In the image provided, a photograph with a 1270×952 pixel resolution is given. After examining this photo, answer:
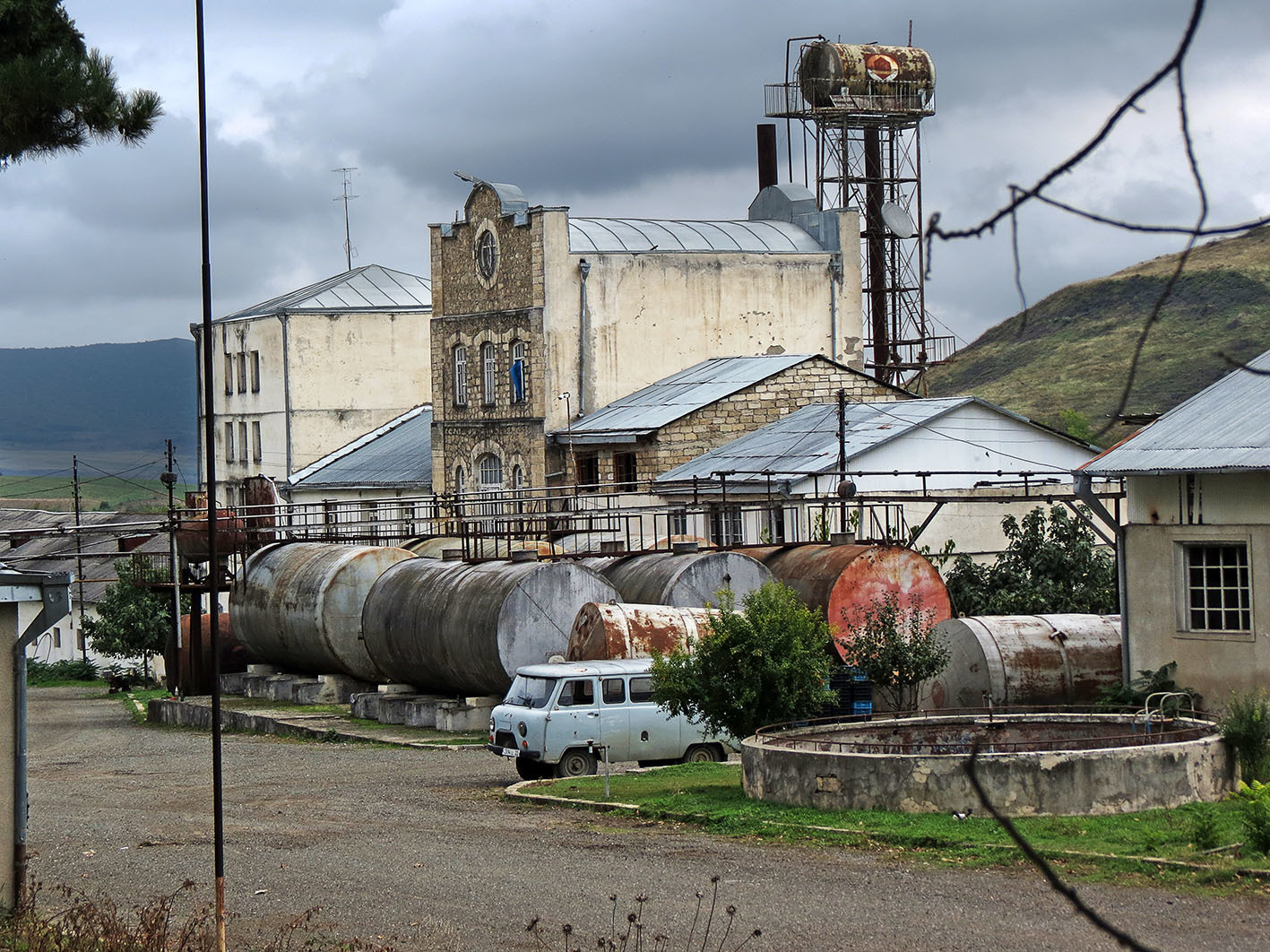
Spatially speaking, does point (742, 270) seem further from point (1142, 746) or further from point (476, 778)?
point (1142, 746)

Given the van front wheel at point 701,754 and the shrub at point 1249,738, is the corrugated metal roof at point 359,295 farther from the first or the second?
the shrub at point 1249,738

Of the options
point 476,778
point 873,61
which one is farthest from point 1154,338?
point 476,778

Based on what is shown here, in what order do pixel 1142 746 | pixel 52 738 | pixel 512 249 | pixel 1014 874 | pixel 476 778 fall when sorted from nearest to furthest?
pixel 1014 874, pixel 1142 746, pixel 476 778, pixel 52 738, pixel 512 249

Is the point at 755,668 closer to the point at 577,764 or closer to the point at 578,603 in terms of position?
the point at 577,764

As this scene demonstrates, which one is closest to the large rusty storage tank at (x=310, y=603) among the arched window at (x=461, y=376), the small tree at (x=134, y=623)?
the arched window at (x=461, y=376)

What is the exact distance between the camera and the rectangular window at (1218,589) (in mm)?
20016

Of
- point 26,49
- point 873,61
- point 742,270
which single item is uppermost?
point 873,61

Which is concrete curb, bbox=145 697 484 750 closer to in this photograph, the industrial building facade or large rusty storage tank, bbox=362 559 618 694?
large rusty storage tank, bbox=362 559 618 694

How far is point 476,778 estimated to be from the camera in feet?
72.2

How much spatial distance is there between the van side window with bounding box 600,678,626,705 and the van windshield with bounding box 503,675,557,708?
0.66m

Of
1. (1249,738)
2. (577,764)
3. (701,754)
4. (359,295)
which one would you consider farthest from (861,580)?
(359,295)

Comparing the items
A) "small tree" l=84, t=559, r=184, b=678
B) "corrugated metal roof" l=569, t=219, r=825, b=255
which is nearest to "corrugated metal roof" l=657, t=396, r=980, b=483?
"corrugated metal roof" l=569, t=219, r=825, b=255

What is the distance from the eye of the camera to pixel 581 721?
2142cm

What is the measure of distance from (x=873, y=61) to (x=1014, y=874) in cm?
4551
